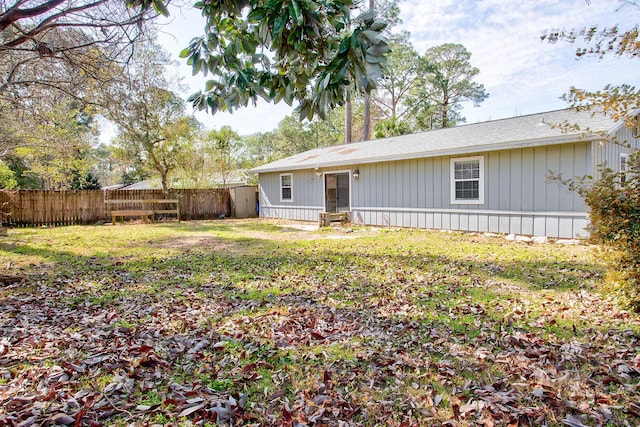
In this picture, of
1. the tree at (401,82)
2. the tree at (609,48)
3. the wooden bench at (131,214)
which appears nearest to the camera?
the tree at (609,48)

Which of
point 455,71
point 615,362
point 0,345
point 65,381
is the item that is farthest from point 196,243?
point 455,71

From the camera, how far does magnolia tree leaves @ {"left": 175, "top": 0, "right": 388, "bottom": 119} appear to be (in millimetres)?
1594

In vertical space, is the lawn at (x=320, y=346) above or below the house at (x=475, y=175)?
below

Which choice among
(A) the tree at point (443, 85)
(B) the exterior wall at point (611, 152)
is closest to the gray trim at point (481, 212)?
(B) the exterior wall at point (611, 152)

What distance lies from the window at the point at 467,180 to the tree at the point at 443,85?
14.8 m

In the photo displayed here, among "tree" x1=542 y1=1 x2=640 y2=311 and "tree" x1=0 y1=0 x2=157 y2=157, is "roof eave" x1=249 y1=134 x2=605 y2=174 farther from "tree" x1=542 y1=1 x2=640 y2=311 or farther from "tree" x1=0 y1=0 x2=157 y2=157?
"tree" x1=0 y1=0 x2=157 y2=157

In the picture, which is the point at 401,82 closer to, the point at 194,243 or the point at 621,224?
the point at 194,243

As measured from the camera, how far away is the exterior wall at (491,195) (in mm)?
7371

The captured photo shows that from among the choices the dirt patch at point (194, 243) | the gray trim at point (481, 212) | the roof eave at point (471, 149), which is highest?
the roof eave at point (471, 149)

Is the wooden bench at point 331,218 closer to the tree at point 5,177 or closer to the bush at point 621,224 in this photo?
the bush at point 621,224

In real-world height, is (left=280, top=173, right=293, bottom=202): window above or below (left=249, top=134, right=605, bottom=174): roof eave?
below

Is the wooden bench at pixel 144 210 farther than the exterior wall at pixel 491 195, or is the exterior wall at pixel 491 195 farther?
the wooden bench at pixel 144 210

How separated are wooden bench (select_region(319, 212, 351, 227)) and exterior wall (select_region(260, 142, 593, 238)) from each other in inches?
14.4

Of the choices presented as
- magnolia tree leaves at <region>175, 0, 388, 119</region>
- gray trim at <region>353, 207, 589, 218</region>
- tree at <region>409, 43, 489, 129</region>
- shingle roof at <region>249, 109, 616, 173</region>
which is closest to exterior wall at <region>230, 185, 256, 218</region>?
shingle roof at <region>249, 109, 616, 173</region>
